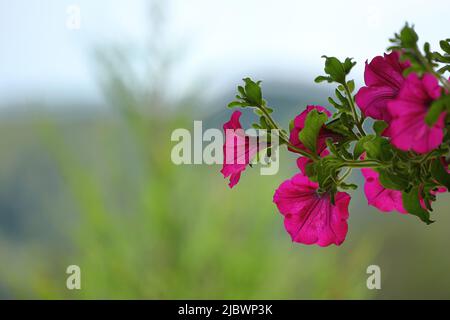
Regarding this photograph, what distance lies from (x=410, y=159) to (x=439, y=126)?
1.8 inches

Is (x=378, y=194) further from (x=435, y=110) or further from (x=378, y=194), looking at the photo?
(x=435, y=110)

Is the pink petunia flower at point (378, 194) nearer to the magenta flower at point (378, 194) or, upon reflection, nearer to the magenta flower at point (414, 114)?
the magenta flower at point (378, 194)

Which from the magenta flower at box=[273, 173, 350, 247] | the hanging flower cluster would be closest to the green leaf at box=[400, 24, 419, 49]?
the hanging flower cluster

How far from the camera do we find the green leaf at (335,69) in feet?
0.96

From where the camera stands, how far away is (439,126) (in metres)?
0.22

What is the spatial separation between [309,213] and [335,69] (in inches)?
2.8

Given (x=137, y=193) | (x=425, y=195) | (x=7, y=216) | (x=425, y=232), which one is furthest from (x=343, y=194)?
(x=7, y=216)

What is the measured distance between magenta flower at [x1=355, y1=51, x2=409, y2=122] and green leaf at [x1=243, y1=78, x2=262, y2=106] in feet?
0.15

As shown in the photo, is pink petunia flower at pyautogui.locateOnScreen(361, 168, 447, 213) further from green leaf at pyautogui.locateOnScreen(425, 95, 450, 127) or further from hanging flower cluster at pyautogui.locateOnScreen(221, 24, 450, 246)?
green leaf at pyautogui.locateOnScreen(425, 95, 450, 127)

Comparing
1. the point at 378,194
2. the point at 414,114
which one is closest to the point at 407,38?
the point at 414,114

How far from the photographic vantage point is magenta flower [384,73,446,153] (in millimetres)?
221

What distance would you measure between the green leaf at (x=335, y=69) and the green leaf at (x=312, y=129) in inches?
0.9

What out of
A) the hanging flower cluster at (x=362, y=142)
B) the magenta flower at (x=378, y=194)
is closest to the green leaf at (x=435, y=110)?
the hanging flower cluster at (x=362, y=142)

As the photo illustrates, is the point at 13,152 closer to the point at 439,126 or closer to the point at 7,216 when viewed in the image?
the point at 7,216
